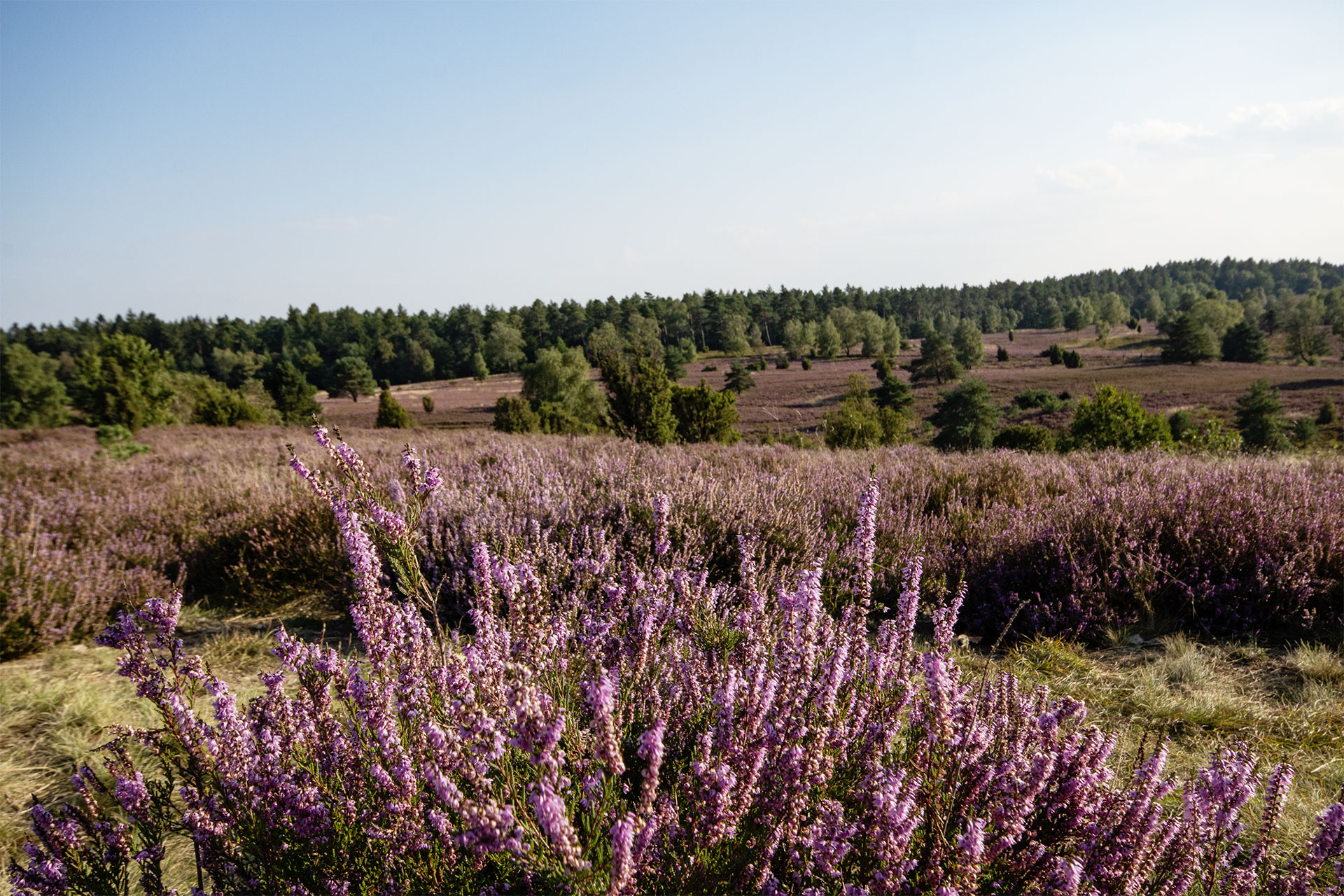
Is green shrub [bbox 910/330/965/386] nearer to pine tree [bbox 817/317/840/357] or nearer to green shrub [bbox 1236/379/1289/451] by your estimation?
pine tree [bbox 817/317/840/357]

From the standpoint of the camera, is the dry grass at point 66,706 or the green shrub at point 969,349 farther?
the green shrub at point 969,349

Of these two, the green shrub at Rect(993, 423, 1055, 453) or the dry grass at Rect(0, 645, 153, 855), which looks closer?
the dry grass at Rect(0, 645, 153, 855)

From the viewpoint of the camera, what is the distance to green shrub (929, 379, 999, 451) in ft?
117

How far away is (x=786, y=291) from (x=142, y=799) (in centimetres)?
11542

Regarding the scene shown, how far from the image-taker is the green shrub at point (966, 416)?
35531 mm

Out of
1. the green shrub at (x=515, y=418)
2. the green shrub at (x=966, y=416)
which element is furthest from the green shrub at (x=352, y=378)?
the green shrub at (x=966, y=416)

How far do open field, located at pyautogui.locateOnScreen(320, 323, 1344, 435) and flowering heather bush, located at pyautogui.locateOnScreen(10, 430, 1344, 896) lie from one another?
3371 cm

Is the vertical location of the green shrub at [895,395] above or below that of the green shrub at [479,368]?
below

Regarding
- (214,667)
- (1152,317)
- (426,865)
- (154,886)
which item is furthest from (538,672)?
(1152,317)

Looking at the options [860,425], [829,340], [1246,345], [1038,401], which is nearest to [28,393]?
[860,425]

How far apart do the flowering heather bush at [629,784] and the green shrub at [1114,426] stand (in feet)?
50.4

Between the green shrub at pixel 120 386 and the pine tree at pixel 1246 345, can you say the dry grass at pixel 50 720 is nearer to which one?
the green shrub at pixel 120 386

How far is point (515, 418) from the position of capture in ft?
87.5

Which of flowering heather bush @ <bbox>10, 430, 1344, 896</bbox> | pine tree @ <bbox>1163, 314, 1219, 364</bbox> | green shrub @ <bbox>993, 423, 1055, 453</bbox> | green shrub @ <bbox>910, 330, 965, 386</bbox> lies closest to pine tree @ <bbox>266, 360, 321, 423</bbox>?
green shrub @ <bbox>993, 423, 1055, 453</bbox>
